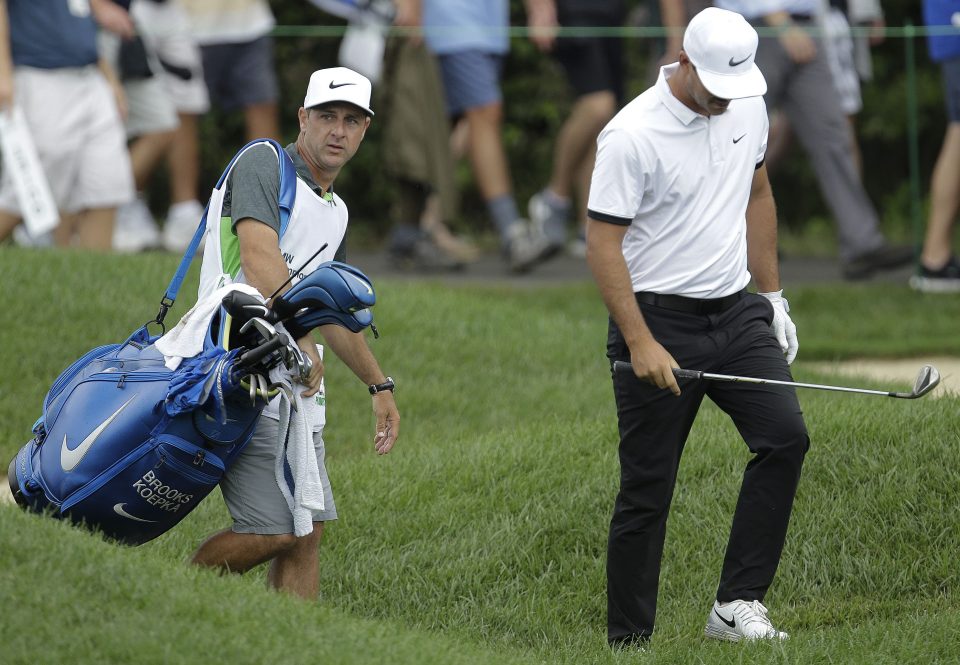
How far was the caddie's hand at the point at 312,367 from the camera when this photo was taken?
480 centimetres

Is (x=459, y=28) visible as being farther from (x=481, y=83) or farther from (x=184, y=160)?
(x=184, y=160)

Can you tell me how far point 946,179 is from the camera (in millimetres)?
10328

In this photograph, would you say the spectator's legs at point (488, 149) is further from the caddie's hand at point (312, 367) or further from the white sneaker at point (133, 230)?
the caddie's hand at point (312, 367)

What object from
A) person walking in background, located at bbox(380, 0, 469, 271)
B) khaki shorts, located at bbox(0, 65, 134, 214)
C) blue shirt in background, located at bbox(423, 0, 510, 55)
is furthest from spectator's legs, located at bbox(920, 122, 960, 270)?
khaki shorts, located at bbox(0, 65, 134, 214)

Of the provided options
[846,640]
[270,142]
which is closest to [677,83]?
[270,142]

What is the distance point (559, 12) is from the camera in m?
11.4

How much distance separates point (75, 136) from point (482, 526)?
13.3 feet

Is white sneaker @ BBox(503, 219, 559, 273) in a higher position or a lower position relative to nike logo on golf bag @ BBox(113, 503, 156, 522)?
lower

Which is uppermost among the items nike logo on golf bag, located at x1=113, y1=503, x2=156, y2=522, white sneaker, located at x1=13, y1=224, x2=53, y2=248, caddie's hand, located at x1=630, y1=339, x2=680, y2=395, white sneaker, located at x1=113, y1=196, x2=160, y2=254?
caddie's hand, located at x1=630, y1=339, x2=680, y2=395

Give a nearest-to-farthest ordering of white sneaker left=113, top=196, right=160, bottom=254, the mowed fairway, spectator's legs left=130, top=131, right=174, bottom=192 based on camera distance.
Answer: the mowed fairway < spectator's legs left=130, top=131, right=174, bottom=192 < white sneaker left=113, top=196, right=160, bottom=254

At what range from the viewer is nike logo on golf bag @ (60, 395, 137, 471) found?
15.0ft

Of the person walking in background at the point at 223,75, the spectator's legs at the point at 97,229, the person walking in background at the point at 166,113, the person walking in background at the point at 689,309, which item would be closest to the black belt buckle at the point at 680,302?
the person walking in background at the point at 689,309

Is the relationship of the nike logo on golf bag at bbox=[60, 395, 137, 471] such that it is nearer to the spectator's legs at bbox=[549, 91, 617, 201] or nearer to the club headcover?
the club headcover

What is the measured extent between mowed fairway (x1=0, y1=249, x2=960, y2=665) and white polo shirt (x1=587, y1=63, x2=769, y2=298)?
1.15 m
